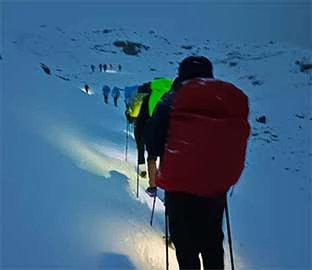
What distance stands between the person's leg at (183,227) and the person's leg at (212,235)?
0.19ft

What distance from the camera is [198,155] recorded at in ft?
7.77

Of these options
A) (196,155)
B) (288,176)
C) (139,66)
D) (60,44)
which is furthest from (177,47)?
(196,155)

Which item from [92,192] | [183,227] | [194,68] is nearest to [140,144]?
[92,192]

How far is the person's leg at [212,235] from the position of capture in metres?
2.49

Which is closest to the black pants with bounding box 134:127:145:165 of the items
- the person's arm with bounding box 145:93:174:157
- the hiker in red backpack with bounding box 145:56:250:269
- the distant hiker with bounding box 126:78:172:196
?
the distant hiker with bounding box 126:78:172:196

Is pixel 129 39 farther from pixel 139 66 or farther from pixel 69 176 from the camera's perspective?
pixel 69 176

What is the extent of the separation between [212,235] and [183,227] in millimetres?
199

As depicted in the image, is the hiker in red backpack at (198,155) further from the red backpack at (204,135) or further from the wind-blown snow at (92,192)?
the wind-blown snow at (92,192)

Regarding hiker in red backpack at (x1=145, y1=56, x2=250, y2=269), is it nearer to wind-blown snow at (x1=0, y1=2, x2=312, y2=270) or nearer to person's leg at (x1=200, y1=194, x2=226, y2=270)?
person's leg at (x1=200, y1=194, x2=226, y2=270)

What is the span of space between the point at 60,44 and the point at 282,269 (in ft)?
69.7

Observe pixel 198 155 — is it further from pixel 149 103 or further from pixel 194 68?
pixel 149 103

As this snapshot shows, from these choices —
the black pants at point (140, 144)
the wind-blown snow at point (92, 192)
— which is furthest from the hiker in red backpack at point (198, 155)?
the black pants at point (140, 144)

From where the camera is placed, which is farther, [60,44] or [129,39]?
[129,39]

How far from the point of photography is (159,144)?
8.33 ft
